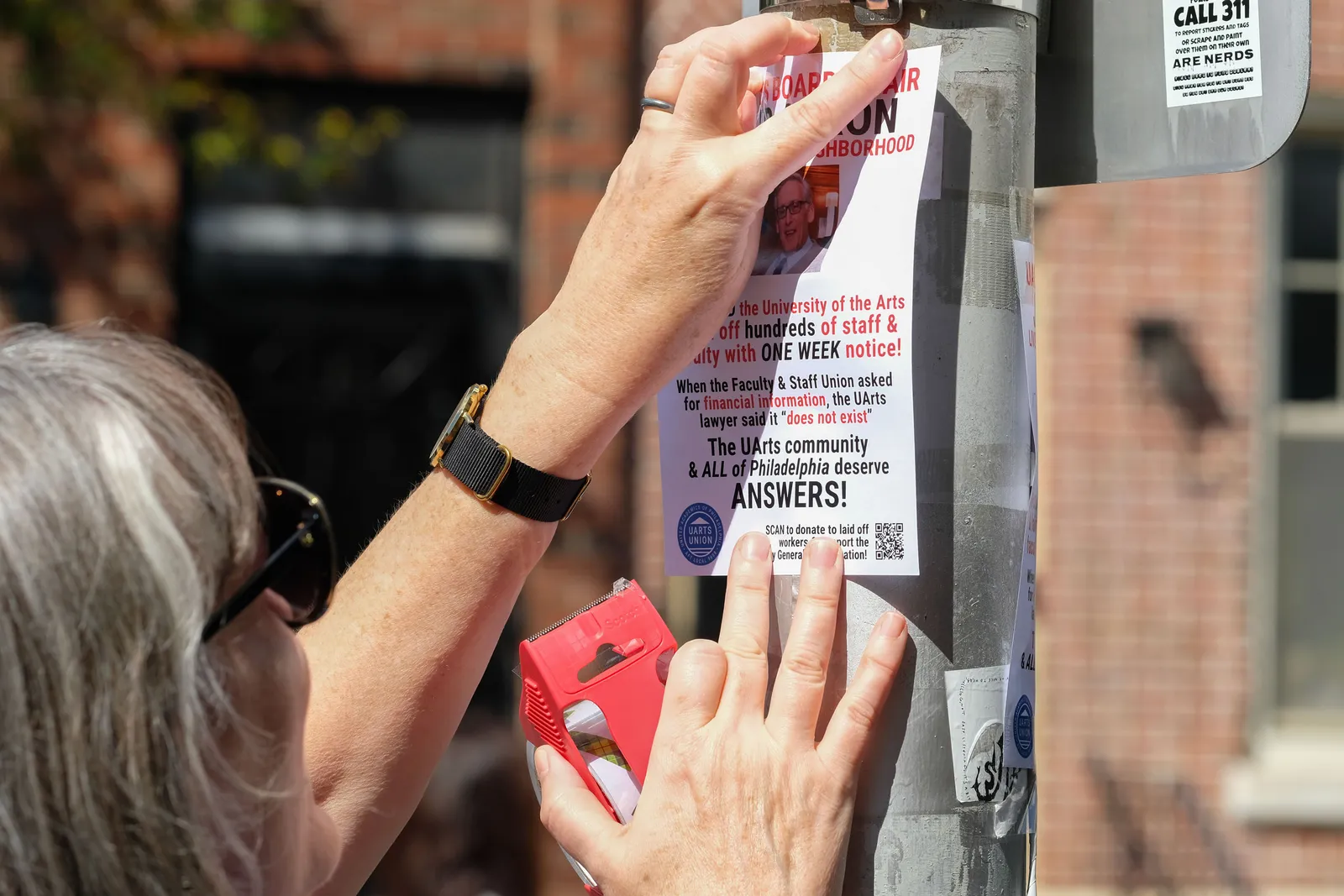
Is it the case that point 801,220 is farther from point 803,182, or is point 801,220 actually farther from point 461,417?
point 461,417

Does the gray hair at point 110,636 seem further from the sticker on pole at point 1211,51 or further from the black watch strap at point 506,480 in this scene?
the sticker on pole at point 1211,51

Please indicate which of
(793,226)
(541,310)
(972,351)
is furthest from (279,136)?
(972,351)

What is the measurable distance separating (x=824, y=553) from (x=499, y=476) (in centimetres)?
40

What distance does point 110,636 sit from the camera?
1158mm

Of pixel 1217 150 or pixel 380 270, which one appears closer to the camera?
pixel 1217 150

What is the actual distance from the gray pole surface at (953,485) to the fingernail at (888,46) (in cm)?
4

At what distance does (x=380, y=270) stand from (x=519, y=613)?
4.85ft

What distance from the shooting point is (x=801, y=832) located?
135cm

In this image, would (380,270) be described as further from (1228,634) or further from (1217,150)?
(1217,150)

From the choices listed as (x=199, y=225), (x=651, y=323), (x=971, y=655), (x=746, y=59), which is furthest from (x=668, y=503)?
(x=199, y=225)

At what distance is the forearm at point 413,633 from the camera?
1.63 metres

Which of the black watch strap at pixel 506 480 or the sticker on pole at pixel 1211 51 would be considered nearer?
the sticker on pole at pixel 1211 51

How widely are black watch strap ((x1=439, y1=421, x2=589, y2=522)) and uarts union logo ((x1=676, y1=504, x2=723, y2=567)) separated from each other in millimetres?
142

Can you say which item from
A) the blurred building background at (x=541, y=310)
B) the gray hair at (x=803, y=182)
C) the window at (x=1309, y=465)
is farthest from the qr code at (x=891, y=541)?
the window at (x=1309, y=465)
